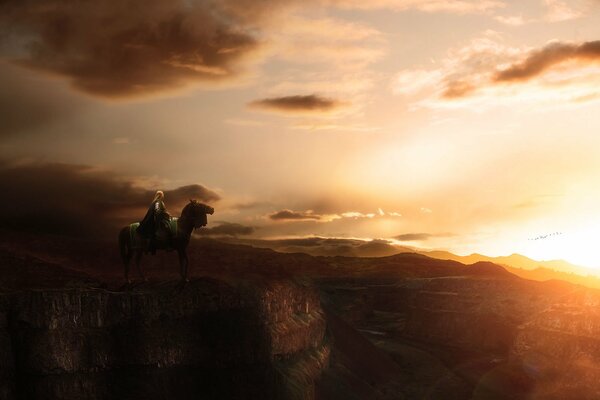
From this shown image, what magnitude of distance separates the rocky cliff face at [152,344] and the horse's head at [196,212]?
2.60 meters

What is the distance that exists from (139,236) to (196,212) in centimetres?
238

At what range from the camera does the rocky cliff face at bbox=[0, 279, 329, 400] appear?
918 inches

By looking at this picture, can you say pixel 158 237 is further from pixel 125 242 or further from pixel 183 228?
pixel 125 242

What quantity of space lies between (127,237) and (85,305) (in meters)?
5.66

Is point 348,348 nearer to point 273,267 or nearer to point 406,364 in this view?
point 406,364

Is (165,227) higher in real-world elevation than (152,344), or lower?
higher

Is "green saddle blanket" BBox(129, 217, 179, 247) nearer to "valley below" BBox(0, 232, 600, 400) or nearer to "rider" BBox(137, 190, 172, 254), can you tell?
"rider" BBox(137, 190, 172, 254)

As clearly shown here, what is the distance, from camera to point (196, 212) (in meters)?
28.9

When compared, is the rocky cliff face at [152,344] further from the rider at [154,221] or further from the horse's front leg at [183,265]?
the rider at [154,221]

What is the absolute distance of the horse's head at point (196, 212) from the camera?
1139 inches

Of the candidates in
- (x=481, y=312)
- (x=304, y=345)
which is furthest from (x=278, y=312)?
(x=481, y=312)

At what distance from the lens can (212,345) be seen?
2608cm

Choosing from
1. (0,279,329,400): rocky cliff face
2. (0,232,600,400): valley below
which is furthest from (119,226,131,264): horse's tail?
(0,279,329,400): rocky cliff face

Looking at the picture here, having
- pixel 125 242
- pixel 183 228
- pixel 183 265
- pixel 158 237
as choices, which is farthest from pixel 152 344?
pixel 125 242
